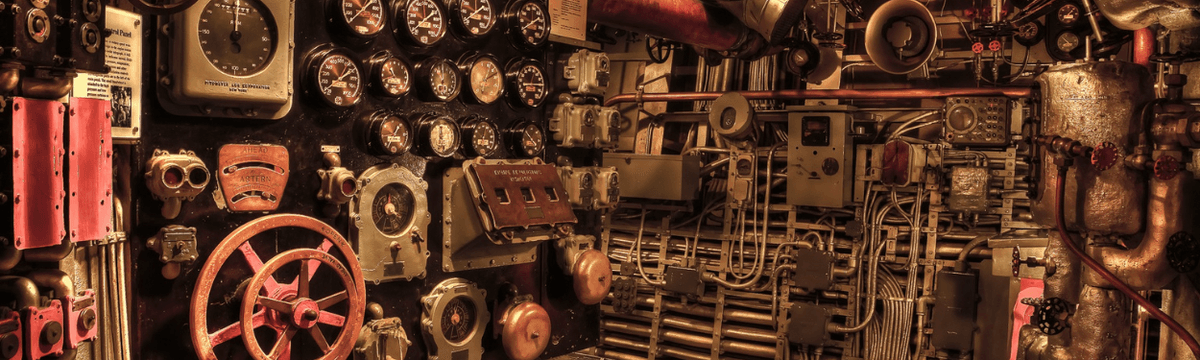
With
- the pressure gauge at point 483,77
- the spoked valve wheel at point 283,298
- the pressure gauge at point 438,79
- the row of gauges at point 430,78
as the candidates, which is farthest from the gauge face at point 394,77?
the spoked valve wheel at point 283,298

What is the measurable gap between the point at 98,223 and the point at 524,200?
93.5 inches

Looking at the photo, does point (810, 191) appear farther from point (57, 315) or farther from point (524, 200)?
point (57, 315)

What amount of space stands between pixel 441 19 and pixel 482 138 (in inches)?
29.8

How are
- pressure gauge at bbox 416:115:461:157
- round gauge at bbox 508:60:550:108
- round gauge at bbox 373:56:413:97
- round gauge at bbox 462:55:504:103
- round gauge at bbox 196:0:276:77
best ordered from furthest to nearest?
round gauge at bbox 508:60:550:108 < round gauge at bbox 462:55:504:103 < pressure gauge at bbox 416:115:461:157 < round gauge at bbox 373:56:413:97 < round gauge at bbox 196:0:276:77

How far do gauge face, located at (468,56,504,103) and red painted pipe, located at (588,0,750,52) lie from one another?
2.21 feet

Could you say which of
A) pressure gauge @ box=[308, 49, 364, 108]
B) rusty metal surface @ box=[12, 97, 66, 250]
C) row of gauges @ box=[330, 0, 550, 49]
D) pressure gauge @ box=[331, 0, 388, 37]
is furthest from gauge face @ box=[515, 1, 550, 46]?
rusty metal surface @ box=[12, 97, 66, 250]

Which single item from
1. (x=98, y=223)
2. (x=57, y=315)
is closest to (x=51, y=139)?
(x=98, y=223)

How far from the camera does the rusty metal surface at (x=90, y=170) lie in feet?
9.94

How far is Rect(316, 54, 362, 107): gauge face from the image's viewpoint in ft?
13.5

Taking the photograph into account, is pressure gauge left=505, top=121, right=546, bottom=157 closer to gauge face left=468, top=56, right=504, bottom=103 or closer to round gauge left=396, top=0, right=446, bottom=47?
gauge face left=468, top=56, right=504, bottom=103

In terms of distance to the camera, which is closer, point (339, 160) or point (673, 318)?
point (339, 160)

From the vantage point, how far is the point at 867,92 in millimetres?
6254

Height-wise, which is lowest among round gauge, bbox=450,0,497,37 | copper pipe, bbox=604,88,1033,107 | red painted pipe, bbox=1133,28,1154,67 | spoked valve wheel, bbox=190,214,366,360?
spoked valve wheel, bbox=190,214,366,360

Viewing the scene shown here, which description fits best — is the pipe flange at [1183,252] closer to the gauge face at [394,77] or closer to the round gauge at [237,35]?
the gauge face at [394,77]
